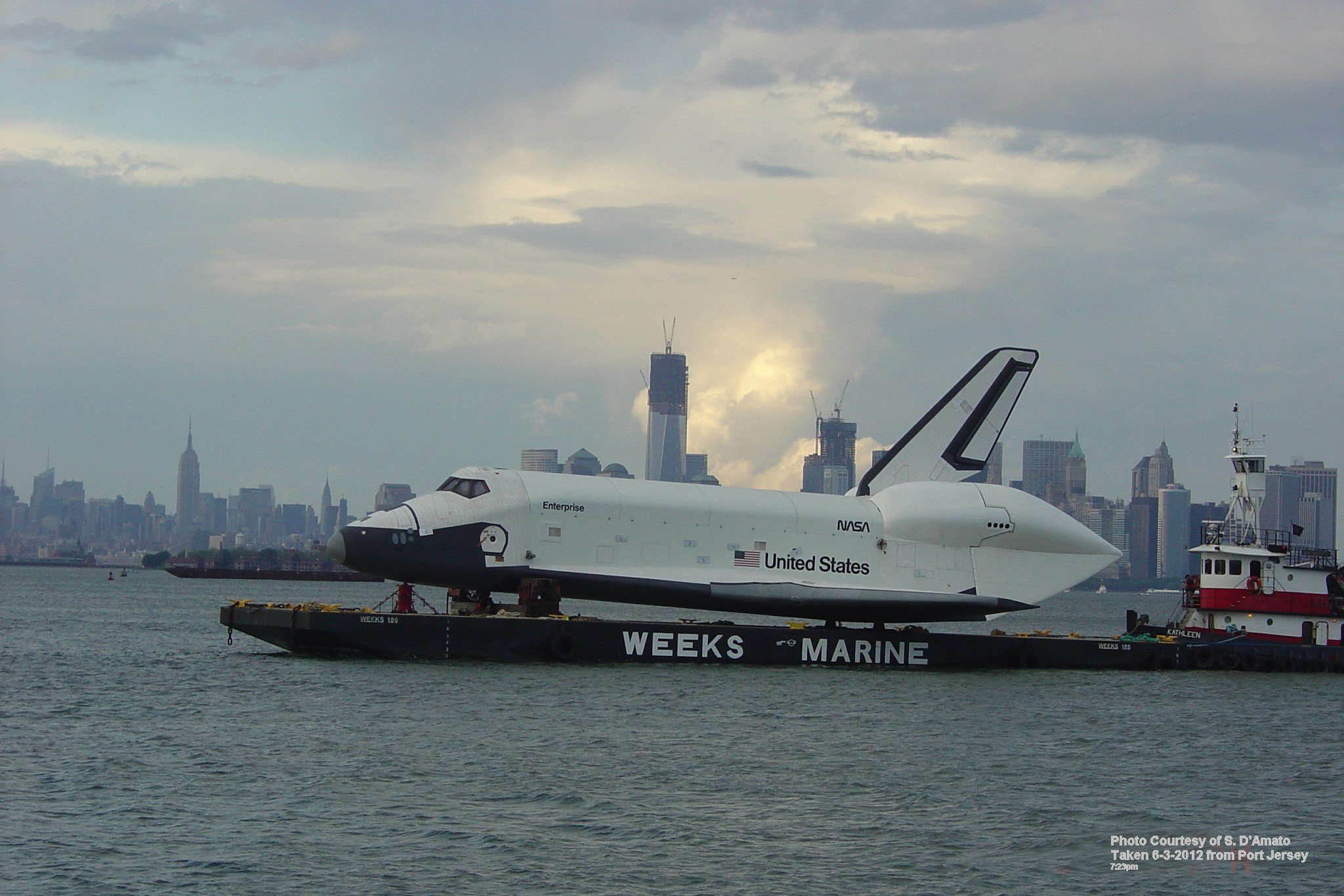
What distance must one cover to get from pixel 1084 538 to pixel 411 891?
93.9 ft

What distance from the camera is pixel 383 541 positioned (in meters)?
35.2

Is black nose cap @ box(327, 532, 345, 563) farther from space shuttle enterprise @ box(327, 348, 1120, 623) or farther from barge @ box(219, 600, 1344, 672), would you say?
barge @ box(219, 600, 1344, 672)

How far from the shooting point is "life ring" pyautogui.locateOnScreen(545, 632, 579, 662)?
115ft

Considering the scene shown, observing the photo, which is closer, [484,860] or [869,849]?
[484,860]

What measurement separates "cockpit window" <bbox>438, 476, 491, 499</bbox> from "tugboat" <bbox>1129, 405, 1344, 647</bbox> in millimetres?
21274

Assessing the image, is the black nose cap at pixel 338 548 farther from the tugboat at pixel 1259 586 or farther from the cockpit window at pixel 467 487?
the tugboat at pixel 1259 586

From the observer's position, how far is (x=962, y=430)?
42.6m

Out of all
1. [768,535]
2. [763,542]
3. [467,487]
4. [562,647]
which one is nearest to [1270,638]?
[768,535]

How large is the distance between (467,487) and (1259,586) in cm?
2370

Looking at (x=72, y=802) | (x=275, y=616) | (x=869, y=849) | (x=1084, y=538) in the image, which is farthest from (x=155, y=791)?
(x=1084, y=538)

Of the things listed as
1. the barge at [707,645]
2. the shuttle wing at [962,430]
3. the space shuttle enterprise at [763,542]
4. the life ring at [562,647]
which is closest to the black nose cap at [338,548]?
the space shuttle enterprise at [763,542]

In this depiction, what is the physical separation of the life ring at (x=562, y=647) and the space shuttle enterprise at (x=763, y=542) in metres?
1.51

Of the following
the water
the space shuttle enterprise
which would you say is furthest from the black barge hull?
the space shuttle enterprise

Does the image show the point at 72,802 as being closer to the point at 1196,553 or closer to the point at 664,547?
the point at 664,547
